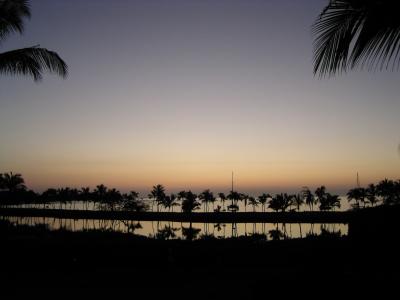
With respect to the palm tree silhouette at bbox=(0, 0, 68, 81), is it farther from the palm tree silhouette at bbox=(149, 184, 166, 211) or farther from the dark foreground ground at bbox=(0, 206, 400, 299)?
the palm tree silhouette at bbox=(149, 184, 166, 211)

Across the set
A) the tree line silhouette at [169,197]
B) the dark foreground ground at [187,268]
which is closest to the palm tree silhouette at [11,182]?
the tree line silhouette at [169,197]

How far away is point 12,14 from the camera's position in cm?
939

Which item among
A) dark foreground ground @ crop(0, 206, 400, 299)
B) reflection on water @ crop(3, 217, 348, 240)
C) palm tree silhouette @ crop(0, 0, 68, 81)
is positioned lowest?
reflection on water @ crop(3, 217, 348, 240)

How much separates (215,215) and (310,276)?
52.8 feet

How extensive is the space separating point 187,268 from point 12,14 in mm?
8494

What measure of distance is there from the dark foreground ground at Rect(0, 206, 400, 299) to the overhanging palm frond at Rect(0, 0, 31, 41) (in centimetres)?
608

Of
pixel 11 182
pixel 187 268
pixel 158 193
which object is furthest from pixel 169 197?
pixel 187 268

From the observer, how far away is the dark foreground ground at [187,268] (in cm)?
568

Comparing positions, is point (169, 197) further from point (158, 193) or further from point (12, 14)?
point (12, 14)

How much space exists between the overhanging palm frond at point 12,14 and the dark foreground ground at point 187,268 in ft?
19.9

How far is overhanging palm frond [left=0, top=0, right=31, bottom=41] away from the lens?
9.27 m

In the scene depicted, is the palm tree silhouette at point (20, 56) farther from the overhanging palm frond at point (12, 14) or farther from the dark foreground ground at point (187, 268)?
the dark foreground ground at point (187, 268)

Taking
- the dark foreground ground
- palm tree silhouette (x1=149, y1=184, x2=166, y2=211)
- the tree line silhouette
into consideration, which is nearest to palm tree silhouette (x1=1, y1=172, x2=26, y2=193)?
the tree line silhouette

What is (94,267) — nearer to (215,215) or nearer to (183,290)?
(183,290)
